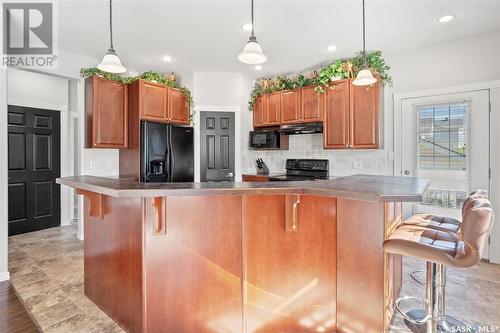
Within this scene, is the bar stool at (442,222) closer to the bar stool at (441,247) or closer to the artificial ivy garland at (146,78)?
the bar stool at (441,247)

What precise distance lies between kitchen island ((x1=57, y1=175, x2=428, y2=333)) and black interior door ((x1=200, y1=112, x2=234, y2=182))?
273 cm

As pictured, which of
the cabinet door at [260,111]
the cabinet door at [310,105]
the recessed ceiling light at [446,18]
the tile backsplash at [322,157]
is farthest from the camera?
the cabinet door at [260,111]

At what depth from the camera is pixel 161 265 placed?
1.77 metres

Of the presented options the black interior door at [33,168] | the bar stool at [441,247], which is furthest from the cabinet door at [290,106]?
the black interior door at [33,168]

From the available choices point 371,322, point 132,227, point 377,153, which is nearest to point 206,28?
point 132,227

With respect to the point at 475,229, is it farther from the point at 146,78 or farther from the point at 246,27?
the point at 146,78

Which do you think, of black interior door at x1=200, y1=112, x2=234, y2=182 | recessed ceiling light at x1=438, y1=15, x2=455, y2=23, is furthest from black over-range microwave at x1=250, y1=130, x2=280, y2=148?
recessed ceiling light at x1=438, y1=15, x2=455, y2=23

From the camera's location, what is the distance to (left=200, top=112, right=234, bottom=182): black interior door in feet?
15.4

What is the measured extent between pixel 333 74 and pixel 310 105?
551mm

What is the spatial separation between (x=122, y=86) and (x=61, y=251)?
7.95ft

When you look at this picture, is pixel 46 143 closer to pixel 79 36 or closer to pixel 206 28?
pixel 79 36

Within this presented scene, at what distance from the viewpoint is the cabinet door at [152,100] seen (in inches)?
159

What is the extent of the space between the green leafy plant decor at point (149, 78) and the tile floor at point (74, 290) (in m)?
2.41

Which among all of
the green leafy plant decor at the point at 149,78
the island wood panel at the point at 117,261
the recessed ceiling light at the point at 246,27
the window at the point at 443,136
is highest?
the recessed ceiling light at the point at 246,27
